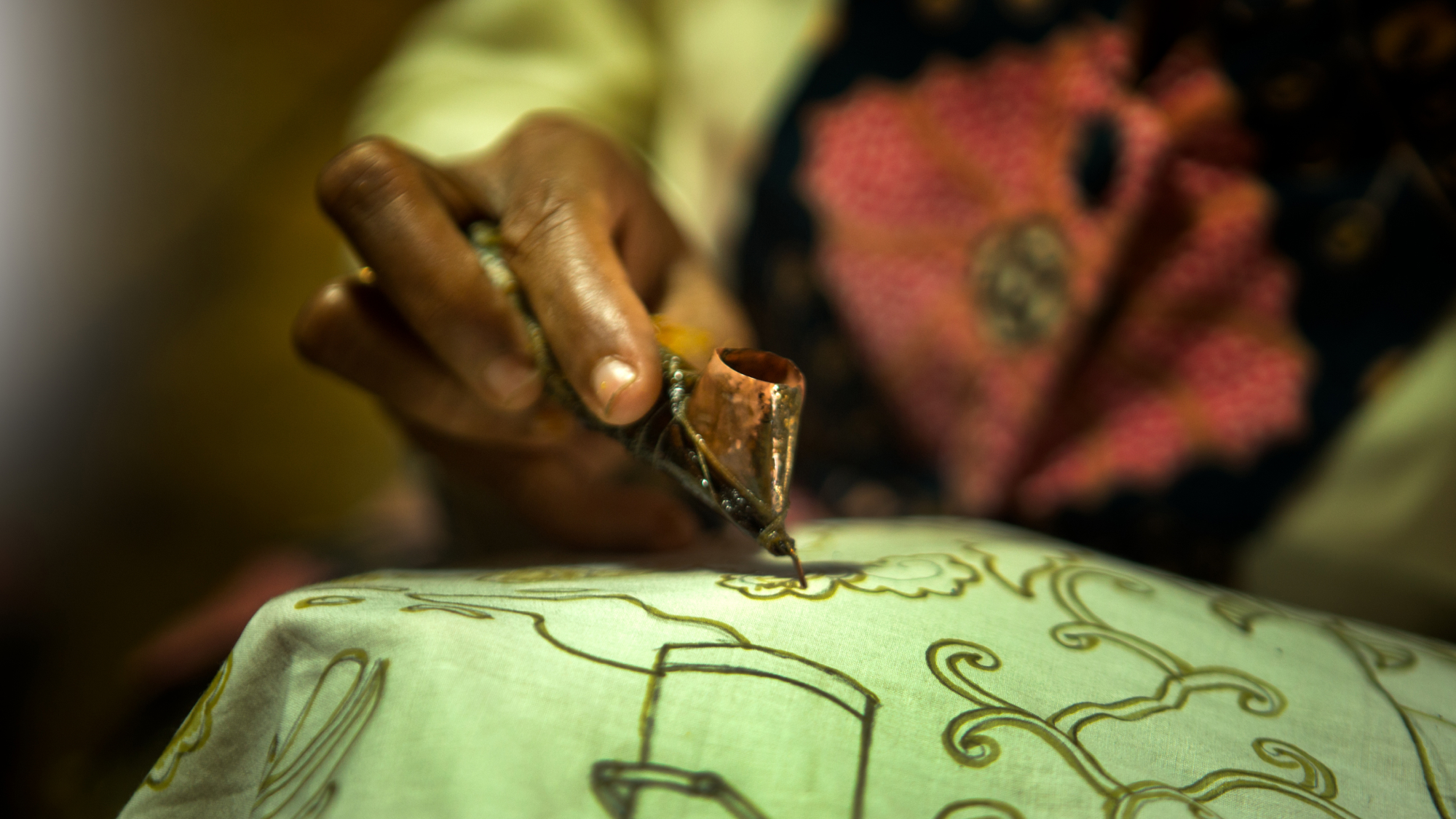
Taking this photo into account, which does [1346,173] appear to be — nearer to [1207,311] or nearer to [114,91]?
[1207,311]

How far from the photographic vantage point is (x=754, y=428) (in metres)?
0.33

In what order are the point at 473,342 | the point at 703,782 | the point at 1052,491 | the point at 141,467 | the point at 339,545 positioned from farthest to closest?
1. the point at 141,467
2. the point at 339,545
3. the point at 1052,491
4. the point at 473,342
5. the point at 703,782

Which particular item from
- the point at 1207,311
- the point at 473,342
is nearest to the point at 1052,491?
the point at 1207,311

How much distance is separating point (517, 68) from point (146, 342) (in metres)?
0.58

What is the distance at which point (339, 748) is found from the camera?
0.24 m

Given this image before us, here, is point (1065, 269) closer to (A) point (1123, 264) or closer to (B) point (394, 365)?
(A) point (1123, 264)

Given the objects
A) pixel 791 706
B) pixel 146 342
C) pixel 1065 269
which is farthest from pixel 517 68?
pixel 791 706

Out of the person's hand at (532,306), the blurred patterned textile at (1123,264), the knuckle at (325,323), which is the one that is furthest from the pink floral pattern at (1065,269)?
the knuckle at (325,323)

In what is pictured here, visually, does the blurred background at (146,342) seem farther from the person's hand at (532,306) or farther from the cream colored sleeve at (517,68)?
the person's hand at (532,306)

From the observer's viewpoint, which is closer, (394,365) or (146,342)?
(394,365)

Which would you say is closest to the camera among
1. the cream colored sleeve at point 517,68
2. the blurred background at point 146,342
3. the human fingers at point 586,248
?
the human fingers at point 586,248

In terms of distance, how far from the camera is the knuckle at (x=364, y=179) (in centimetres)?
43

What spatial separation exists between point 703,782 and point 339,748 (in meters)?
0.12

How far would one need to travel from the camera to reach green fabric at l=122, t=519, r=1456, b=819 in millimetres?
236
